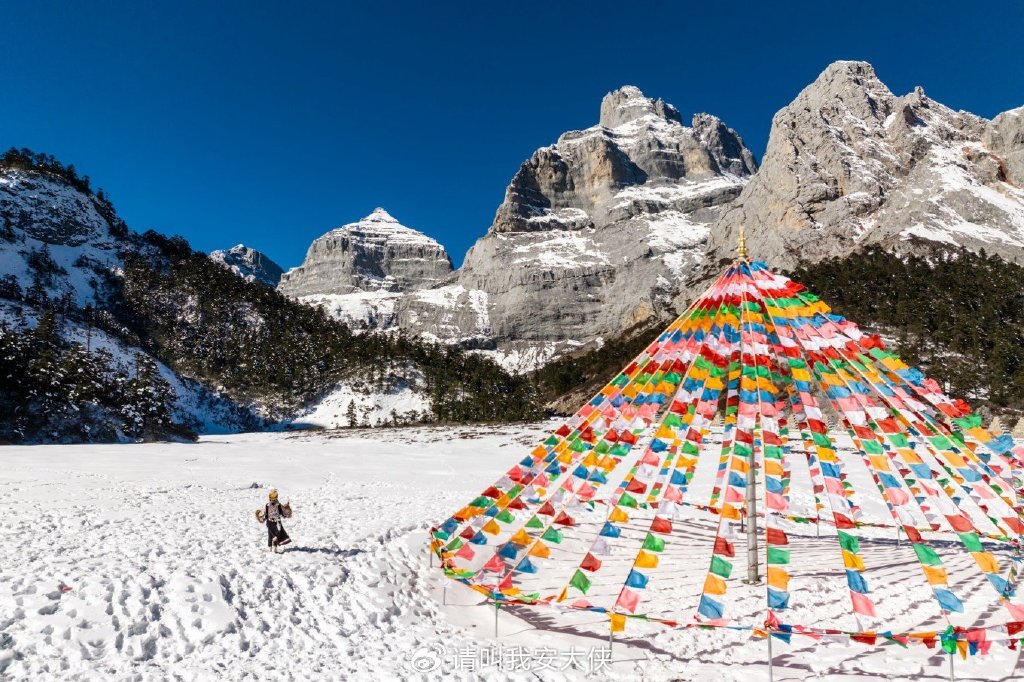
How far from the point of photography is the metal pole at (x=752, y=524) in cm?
1123

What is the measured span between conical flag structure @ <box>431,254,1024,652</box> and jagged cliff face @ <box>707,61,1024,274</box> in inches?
4199

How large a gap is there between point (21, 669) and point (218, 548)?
5089mm

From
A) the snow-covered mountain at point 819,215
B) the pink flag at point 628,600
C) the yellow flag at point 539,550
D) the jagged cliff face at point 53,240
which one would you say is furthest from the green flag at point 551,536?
the snow-covered mountain at point 819,215

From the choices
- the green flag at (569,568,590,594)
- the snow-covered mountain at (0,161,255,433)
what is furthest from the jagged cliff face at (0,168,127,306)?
the green flag at (569,568,590,594)

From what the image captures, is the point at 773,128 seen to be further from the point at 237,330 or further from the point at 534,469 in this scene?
the point at 534,469

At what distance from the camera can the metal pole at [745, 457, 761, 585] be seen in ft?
36.8

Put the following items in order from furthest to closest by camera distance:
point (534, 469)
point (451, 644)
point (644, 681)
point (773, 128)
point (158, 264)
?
point (773, 128) → point (158, 264) → point (534, 469) → point (451, 644) → point (644, 681)

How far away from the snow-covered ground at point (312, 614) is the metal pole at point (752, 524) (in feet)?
3.36

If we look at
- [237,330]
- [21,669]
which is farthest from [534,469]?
[237,330]

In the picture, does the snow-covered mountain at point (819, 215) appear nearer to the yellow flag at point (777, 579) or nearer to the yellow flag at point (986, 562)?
the yellow flag at point (986, 562)

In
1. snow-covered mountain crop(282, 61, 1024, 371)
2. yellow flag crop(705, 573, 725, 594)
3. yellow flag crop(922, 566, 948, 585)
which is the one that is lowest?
yellow flag crop(705, 573, 725, 594)

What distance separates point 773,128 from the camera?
154m

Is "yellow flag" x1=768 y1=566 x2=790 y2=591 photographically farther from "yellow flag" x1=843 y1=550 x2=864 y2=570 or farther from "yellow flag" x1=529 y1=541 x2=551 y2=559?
→ "yellow flag" x1=529 y1=541 x2=551 y2=559

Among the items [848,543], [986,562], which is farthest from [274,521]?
[986,562]
